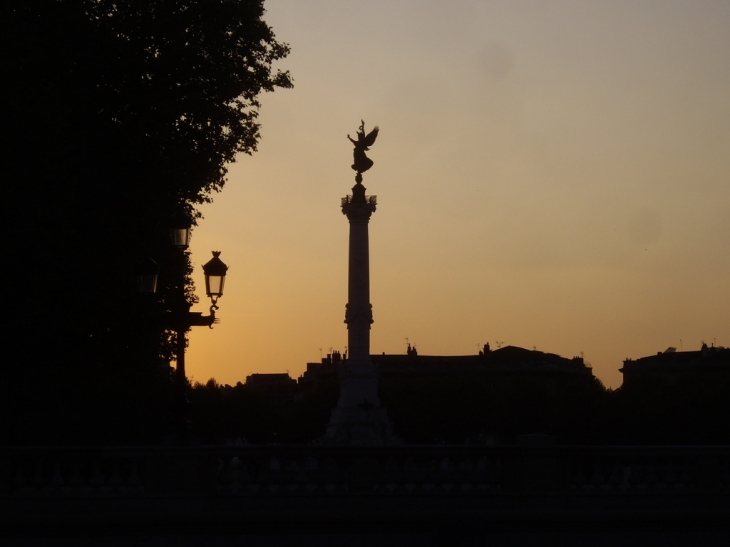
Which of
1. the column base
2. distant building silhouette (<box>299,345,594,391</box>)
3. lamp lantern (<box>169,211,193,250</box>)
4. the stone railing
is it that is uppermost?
distant building silhouette (<box>299,345,594,391</box>)

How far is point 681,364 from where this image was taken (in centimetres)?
13912

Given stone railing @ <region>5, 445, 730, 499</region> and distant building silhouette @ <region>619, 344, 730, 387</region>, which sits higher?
distant building silhouette @ <region>619, 344, 730, 387</region>

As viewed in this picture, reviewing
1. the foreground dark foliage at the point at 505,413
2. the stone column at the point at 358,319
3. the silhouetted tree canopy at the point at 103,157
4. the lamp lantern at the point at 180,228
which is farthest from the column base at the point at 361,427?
the lamp lantern at the point at 180,228

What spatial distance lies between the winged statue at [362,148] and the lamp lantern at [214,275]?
39973 millimetres

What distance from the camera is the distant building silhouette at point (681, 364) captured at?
136 meters

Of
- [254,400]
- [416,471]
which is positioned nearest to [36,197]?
[416,471]

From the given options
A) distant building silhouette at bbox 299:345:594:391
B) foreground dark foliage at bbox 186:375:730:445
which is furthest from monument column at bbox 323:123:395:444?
distant building silhouette at bbox 299:345:594:391

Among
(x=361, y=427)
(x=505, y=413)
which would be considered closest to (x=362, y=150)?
(x=361, y=427)

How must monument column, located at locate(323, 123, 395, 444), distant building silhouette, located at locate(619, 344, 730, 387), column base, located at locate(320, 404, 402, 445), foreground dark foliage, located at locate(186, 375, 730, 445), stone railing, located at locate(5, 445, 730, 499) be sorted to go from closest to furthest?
stone railing, located at locate(5, 445, 730, 499) < column base, located at locate(320, 404, 402, 445) < monument column, located at locate(323, 123, 395, 444) < foreground dark foliage, located at locate(186, 375, 730, 445) < distant building silhouette, located at locate(619, 344, 730, 387)

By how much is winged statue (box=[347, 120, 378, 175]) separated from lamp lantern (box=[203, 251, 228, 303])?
40.0 m

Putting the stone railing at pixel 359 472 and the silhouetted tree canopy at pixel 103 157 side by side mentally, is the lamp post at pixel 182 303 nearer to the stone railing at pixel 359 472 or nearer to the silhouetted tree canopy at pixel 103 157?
the stone railing at pixel 359 472

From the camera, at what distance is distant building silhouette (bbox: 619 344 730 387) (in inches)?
5359

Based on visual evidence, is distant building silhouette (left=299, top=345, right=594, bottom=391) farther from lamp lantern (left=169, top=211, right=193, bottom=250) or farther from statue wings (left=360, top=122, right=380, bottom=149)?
lamp lantern (left=169, top=211, right=193, bottom=250)

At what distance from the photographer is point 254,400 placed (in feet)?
343
